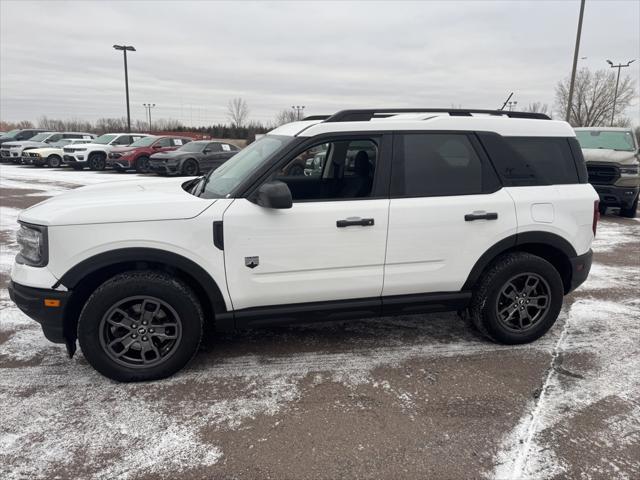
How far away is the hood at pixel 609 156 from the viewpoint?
1060 centimetres

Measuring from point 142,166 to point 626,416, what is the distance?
2023 cm

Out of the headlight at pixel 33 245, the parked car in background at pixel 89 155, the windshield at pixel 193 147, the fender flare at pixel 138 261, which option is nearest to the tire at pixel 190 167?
the windshield at pixel 193 147

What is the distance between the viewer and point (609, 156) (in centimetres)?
1078

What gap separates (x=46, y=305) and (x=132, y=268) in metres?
0.58

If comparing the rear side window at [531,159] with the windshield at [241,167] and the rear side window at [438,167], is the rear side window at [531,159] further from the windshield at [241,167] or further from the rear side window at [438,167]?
the windshield at [241,167]

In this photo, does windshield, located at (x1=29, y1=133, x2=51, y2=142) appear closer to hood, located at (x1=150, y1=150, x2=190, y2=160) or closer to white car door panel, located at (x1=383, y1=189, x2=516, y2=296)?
hood, located at (x1=150, y1=150, x2=190, y2=160)

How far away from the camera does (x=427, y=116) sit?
4.01 metres

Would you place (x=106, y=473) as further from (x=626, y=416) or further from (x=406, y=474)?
(x=626, y=416)

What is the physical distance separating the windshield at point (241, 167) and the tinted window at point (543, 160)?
1880 mm

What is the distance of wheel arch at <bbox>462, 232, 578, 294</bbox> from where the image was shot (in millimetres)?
3971

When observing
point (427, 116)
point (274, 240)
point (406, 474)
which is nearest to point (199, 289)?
point (274, 240)

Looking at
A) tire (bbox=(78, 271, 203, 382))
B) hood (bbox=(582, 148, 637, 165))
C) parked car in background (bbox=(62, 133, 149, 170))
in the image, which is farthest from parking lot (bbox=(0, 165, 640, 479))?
parked car in background (bbox=(62, 133, 149, 170))

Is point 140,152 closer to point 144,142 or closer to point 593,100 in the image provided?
point 144,142

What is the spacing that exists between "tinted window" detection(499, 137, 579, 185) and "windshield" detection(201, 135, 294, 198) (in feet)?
6.17
